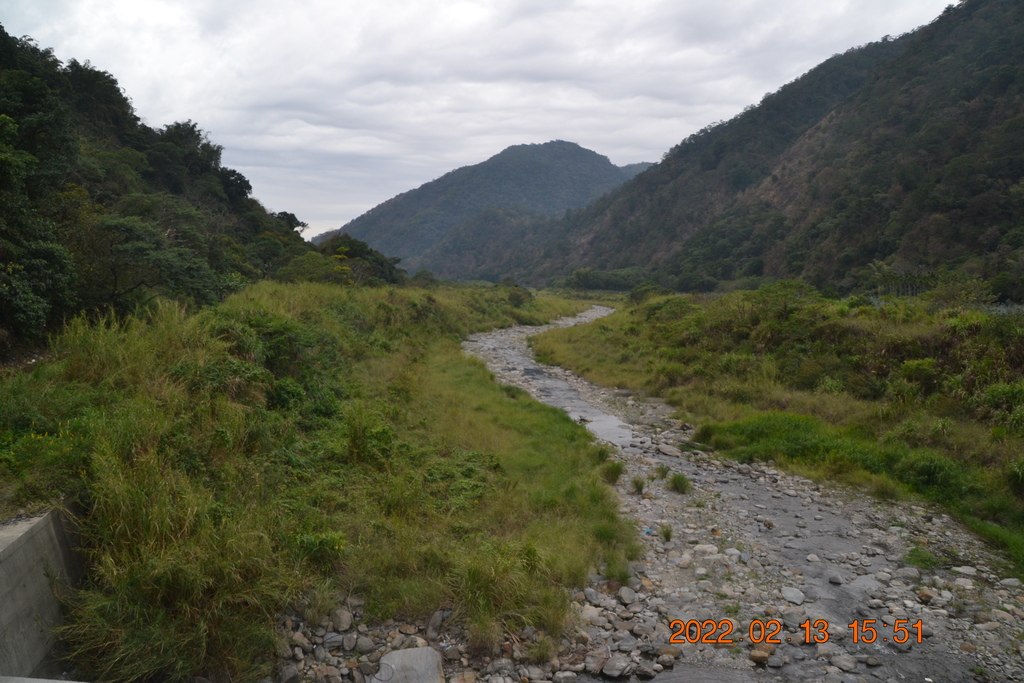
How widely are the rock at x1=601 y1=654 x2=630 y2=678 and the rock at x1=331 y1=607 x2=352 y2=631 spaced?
2.28 metres

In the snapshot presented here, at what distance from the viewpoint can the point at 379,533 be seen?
649cm

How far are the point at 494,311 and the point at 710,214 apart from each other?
185 ft

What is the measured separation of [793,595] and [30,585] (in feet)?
22.3

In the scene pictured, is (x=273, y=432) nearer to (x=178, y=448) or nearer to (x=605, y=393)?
(x=178, y=448)

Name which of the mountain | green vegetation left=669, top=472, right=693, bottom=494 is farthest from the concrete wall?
the mountain

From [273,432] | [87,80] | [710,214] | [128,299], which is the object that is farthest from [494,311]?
[710,214]

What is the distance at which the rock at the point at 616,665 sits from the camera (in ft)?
16.3

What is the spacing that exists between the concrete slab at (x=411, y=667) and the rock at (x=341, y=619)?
1.72 ft

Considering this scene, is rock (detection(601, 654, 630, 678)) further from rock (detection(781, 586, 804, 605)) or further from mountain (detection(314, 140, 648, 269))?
mountain (detection(314, 140, 648, 269))

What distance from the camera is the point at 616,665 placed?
198 inches

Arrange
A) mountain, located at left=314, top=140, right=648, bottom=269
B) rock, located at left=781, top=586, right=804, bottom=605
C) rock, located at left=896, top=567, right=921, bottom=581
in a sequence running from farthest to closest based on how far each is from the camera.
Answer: mountain, located at left=314, top=140, right=648, bottom=269
rock, located at left=896, top=567, right=921, bottom=581
rock, located at left=781, top=586, right=804, bottom=605

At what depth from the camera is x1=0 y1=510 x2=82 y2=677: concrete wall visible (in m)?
4.06
